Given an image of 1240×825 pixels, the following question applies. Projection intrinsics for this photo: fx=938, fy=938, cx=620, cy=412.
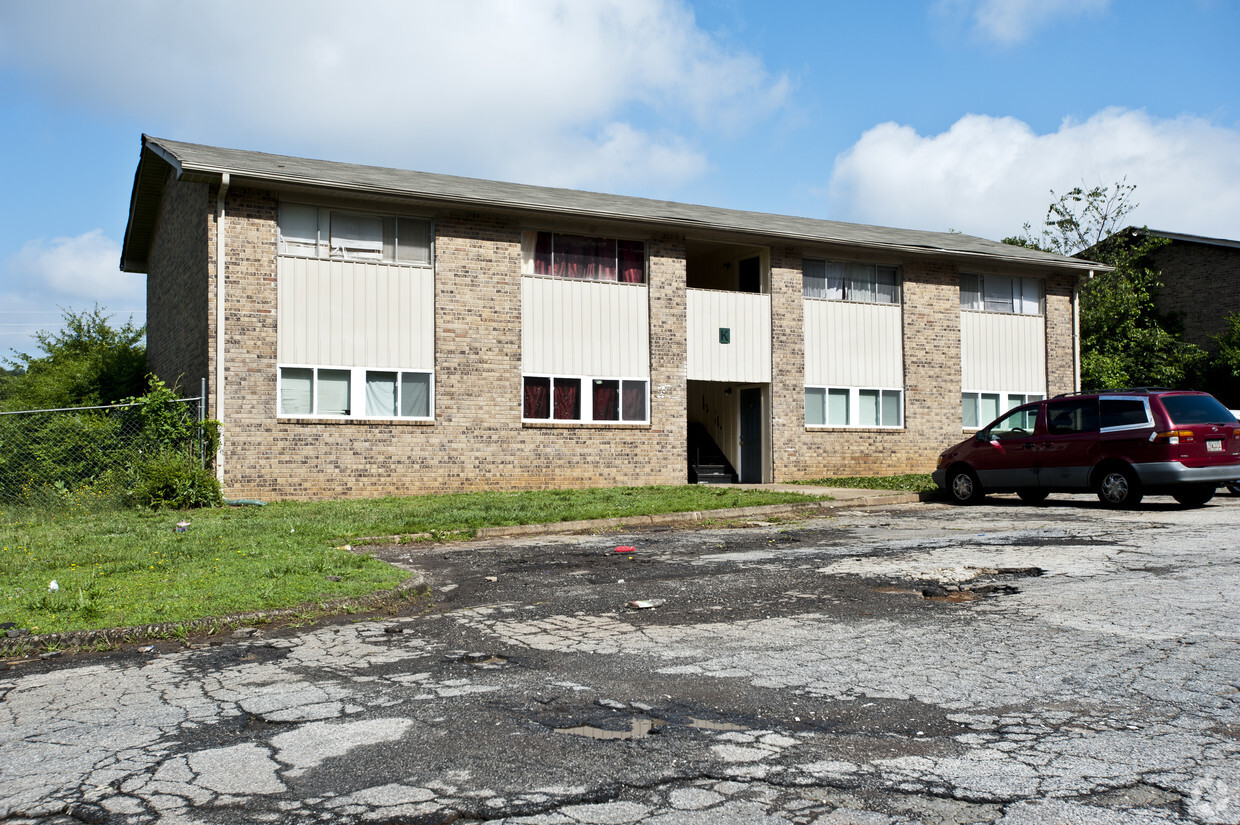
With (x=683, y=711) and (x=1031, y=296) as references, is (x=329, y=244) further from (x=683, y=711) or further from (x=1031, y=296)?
(x=1031, y=296)

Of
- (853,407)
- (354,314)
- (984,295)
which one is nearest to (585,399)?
(354,314)

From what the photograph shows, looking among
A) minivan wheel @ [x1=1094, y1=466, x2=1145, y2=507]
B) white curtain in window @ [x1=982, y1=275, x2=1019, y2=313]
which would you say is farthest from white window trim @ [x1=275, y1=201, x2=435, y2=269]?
white curtain in window @ [x1=982, y1=275, x2=1019, y2=313]

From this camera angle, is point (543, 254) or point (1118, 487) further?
point (543, 254)

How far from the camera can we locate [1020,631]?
248 inches

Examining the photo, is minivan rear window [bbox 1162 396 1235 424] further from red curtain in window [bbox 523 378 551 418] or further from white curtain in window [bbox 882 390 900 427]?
red curtain in window [bbox 523 378 551 418]

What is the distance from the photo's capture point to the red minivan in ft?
45.7

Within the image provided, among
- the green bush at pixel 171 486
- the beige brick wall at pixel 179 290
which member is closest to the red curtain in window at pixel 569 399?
the beige brick wall at pixel 179 290

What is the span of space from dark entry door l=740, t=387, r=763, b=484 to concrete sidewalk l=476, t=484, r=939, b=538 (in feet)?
8.67

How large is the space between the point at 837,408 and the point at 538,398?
7880 millimetres

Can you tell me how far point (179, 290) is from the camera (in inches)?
796

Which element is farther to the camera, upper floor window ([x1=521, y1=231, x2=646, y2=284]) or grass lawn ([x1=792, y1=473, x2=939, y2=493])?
upper floor window ([x1=521, y1=231, x2=646, y2=284])

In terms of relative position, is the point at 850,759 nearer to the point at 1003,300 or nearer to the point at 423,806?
the point at 423,806

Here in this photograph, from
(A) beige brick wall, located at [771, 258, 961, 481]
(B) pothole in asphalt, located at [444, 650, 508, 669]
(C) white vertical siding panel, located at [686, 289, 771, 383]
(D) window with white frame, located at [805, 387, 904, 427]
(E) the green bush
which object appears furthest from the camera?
(D) window with white frame, located at [805, 387, 904, 427]

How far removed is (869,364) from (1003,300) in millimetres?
4924
